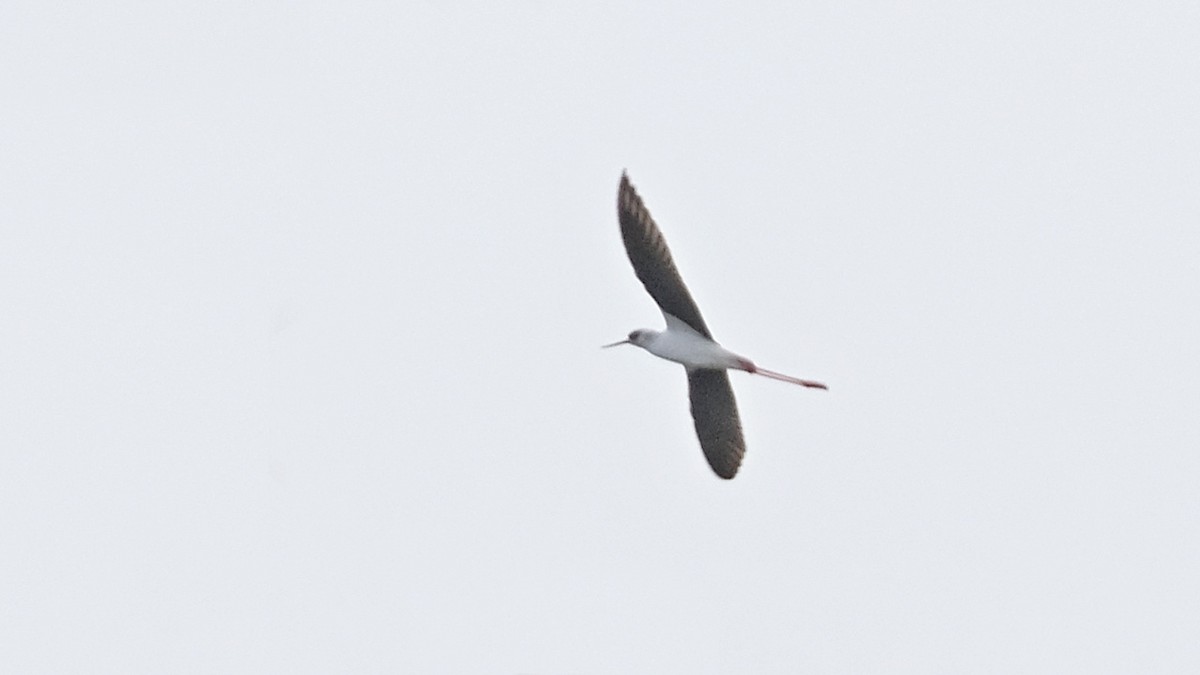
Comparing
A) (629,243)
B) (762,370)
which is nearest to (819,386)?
(762,370)

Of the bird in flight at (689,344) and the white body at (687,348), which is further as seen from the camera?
the white body at (687,348)

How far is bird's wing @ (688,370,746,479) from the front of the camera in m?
33.9

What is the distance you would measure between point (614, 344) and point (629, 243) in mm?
2924

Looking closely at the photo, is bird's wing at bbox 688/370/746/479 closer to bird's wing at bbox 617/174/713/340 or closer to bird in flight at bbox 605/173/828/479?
bird in flight at bbox 605/173/828/479

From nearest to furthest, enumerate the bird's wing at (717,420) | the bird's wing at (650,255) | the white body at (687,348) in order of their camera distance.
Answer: the bird's wing at (650,255) < the white body at (687,348) < the bird's wing at (717,420)

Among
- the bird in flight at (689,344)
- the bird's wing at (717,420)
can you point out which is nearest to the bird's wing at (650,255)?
the bird in flight at (689,344)

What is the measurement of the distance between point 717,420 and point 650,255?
3.96m

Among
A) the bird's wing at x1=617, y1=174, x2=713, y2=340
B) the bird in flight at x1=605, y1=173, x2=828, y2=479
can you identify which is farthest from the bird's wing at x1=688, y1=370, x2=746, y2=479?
the bird's wing at x1=617, y1=174, x2=713, y2=340

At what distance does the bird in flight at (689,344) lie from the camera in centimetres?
3078

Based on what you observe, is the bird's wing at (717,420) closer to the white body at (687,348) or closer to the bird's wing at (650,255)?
the white body at (687,348)

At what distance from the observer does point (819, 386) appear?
111 ft

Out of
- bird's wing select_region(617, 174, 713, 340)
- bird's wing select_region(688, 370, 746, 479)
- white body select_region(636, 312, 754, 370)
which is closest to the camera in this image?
bird's wing select_region(617, 174, 713, 340)

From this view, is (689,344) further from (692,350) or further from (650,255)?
(650,255)

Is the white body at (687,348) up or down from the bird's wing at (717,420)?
up
